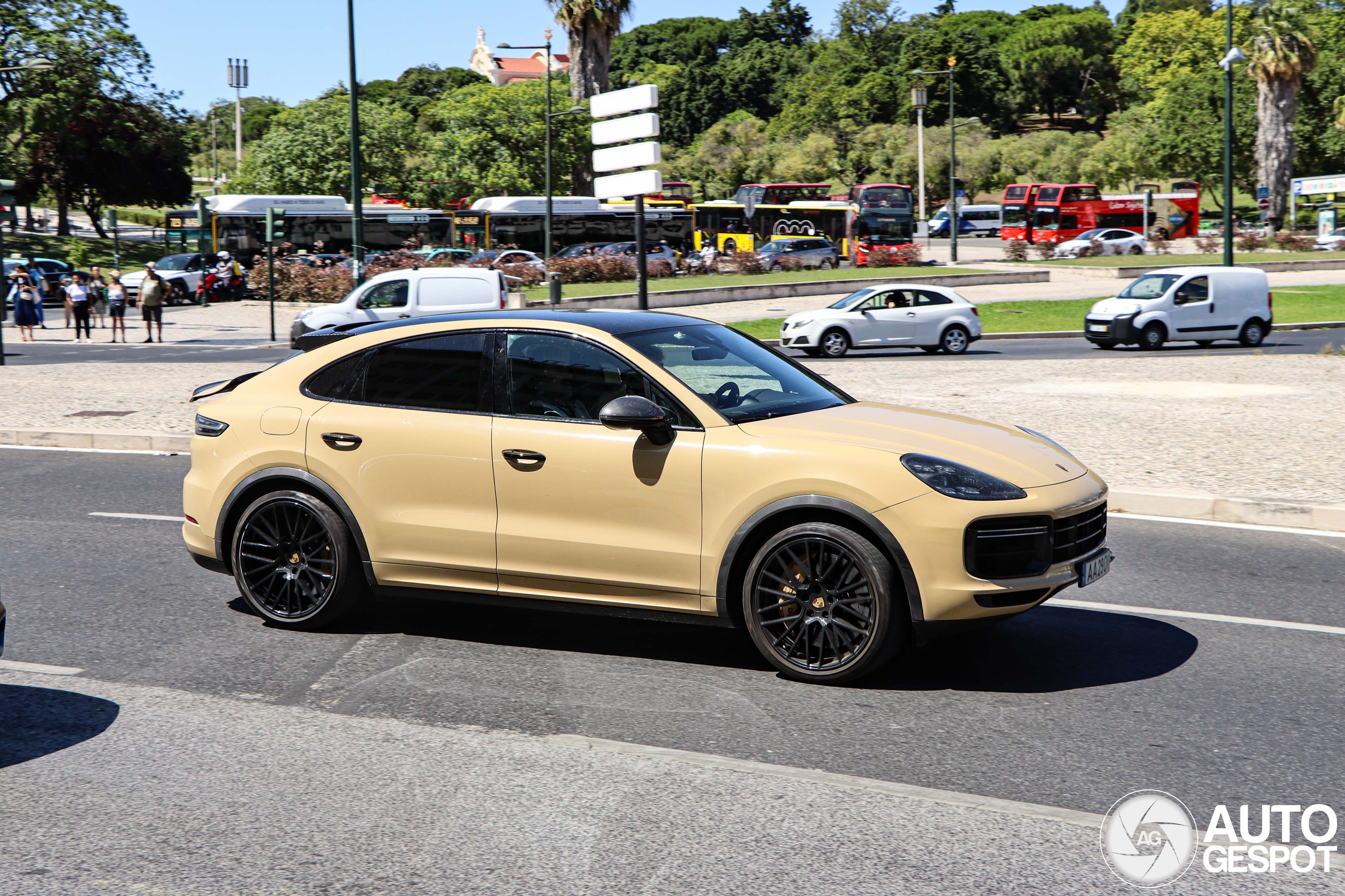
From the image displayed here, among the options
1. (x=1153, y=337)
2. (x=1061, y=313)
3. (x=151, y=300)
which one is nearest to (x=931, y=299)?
(x=1153, y=337)

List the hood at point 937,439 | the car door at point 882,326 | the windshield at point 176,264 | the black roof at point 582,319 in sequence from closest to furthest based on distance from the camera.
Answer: the hood at point 937,439, the black roof at point 582,319, the car door at point 882,326, the windshield at point 176,264

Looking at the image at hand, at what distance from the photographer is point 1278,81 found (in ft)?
187

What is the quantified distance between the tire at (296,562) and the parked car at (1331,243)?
187ft

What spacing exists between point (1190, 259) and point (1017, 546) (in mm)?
49076

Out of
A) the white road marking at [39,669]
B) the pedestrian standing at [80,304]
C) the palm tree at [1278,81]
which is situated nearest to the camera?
the white road marking at [39,669]

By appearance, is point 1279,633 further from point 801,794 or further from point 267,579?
point 267,579

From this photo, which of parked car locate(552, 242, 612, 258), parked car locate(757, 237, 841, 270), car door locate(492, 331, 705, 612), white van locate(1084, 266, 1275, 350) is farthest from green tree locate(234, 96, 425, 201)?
car door locate(492, 331, 705, 612)

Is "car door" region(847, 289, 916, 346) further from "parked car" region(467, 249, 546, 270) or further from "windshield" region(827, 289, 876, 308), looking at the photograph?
"parked car" region(467, 249, 546, 270)

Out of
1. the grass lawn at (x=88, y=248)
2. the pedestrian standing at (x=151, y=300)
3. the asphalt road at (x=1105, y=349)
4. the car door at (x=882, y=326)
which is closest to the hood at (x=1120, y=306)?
the asphalt road at (x=1105, y=349)

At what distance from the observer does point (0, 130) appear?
60.6 meters

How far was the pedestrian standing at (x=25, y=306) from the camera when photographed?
31.5 metres

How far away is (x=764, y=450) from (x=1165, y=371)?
15.8 metres

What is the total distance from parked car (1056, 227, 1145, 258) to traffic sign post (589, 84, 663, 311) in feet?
164

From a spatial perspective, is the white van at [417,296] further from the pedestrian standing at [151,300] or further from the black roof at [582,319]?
the black roof at [582,319]
